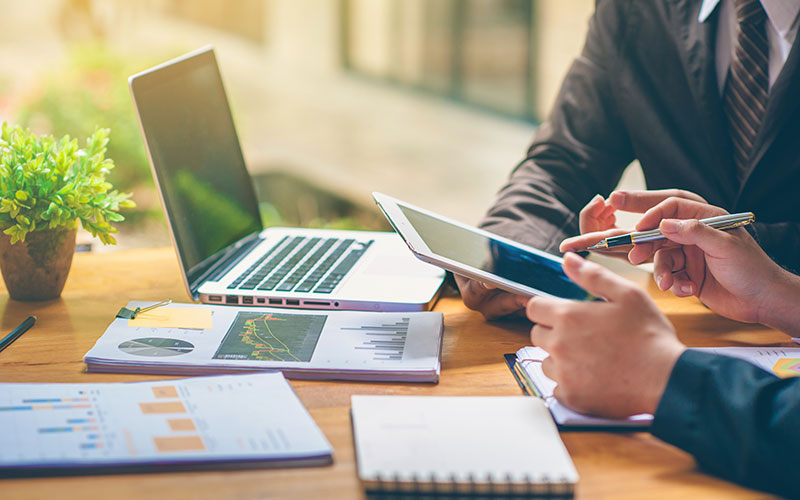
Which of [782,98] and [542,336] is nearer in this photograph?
[542,336]

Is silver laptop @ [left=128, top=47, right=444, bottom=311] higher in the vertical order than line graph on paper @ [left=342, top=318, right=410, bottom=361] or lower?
higher

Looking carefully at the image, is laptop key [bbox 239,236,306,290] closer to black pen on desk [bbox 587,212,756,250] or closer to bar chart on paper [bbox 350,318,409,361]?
bar chart on paper [bbox 350,318,409,361]

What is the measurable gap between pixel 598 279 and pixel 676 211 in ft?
1.32

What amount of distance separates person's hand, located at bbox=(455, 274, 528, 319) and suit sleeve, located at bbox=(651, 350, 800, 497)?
330 mm

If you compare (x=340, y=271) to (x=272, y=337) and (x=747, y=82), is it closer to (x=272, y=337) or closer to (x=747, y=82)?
(x=272, y=337)

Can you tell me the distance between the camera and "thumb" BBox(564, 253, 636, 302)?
2.68ft

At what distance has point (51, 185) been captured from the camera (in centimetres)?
113

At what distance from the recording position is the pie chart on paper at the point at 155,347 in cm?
96

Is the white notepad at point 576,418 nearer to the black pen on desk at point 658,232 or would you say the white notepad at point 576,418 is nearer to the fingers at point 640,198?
the black pen on desk at point 658,232

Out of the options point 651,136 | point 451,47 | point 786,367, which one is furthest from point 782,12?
point 451,47

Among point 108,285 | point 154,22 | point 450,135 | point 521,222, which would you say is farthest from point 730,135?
point 154,22

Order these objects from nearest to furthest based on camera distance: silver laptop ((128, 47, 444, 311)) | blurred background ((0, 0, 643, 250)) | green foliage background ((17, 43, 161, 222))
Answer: silver laptop ((128, 47, 444, 311))
green foliage background ((17, 43, 161, 222))
blurred background ((0, 0, 643, 250))

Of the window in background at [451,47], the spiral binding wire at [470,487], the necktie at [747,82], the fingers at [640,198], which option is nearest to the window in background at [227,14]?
the window in background at [451,47]

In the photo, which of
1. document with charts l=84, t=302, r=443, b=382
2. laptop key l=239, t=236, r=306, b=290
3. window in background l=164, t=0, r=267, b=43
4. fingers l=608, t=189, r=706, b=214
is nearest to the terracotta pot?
document with charts l=84, t=302, r=443, b=382
